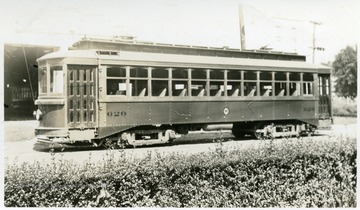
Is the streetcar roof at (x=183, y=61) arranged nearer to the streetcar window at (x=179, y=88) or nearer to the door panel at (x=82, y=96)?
the door panel at (x=82, y=96)

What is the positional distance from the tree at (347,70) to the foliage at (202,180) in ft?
11.0

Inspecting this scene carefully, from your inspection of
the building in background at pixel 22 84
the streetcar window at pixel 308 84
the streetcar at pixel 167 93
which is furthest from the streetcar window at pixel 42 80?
the streetcar window at pixel 308 84

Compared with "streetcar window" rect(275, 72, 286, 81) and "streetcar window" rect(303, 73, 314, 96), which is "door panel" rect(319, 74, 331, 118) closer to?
"streetcar window" rect(303, 73, 314, 96)

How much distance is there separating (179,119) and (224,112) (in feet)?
5.25

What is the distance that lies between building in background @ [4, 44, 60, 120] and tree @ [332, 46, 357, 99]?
918 centimetres

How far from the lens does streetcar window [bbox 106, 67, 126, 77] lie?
997 cm

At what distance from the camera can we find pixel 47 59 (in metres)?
9.74

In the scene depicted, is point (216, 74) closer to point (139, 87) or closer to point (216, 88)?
point (216, 88)

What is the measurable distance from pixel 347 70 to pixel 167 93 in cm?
717

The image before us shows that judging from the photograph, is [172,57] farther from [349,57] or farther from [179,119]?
[349,57]

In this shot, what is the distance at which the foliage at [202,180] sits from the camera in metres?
6.69

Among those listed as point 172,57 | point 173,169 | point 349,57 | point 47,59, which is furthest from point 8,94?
point 349,57

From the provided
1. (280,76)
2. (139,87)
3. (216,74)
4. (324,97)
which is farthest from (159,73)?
(324,97)

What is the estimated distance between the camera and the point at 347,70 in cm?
1361
